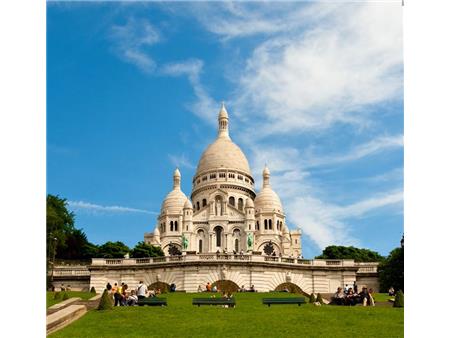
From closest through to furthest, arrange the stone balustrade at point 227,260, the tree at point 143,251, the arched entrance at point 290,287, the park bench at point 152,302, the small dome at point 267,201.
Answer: the park bench at point 152,302
the stone balustrade at point 227,260
the arched entrance at point 290,287
the tree at point 143,251
the small dome at point 267,201

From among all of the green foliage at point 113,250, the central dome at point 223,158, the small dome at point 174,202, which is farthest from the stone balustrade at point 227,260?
the central dome at point 223,158

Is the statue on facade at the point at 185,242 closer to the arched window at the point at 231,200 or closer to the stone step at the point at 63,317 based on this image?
the arched window at the point at 231,200

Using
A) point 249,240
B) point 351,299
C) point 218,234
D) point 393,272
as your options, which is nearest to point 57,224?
point 393,272

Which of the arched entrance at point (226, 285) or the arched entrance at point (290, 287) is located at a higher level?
the arched entrance at point (226, 285)

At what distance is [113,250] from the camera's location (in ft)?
251

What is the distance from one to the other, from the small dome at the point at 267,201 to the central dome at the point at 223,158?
22.4 ft

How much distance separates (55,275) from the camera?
180 ft

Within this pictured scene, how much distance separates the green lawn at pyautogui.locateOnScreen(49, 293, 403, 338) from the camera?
56.2ft

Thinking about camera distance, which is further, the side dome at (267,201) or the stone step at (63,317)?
the side dome at (267,201)

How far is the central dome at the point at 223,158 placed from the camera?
364ft

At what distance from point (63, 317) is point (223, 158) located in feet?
303
